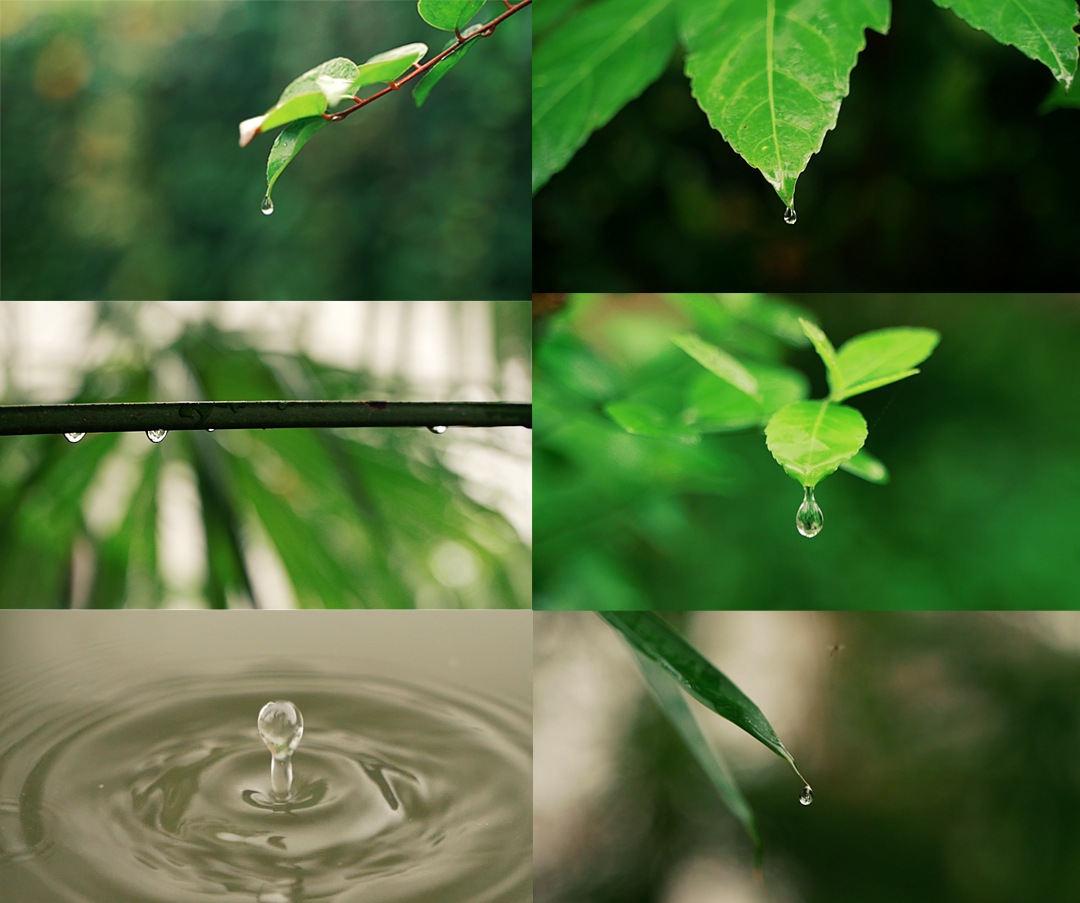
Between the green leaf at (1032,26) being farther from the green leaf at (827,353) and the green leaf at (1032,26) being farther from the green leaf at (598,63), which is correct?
the green leaf at (598,63)

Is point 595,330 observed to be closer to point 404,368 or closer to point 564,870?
point 404,368

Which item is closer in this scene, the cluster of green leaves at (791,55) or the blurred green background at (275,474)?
the cluster of green leaves at (791,55)

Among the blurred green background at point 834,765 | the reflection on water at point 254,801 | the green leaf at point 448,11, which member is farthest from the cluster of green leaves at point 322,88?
the blurred green background at point 834,765

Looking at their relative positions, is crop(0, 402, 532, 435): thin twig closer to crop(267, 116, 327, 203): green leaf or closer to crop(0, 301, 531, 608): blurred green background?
crop(267, 116, 327, 203): green leaf

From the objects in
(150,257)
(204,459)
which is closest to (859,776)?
(204,459)

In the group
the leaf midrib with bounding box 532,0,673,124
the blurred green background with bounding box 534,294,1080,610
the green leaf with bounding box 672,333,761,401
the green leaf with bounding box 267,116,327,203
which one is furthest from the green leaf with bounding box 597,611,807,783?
the blurred green background with bounding box 534,294,1080,610
